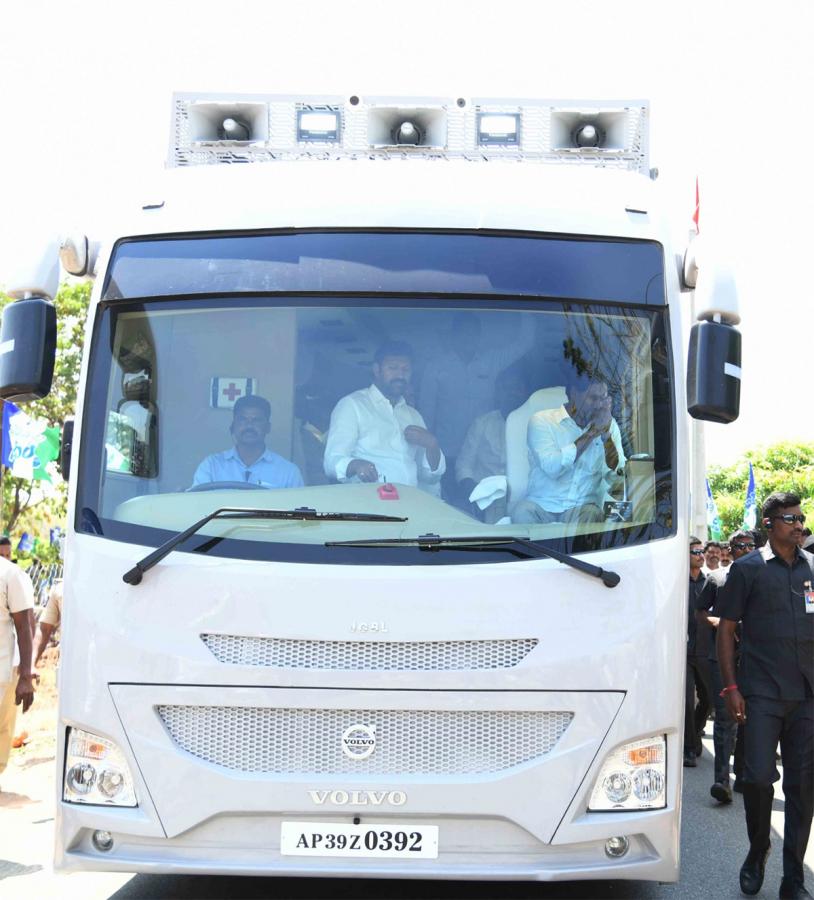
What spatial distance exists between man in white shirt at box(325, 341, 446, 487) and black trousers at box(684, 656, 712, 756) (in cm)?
647

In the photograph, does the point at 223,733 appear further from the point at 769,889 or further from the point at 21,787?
the point at 21,787

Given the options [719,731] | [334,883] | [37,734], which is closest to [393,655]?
[334,883]

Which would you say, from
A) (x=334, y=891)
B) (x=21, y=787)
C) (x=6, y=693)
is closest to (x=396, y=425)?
(x=334, y=891)

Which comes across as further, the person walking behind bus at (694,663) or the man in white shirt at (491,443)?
the person walking behind bus at (694,663)

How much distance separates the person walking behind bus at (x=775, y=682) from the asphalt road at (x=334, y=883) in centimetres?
33

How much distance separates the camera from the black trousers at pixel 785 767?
6809 mm

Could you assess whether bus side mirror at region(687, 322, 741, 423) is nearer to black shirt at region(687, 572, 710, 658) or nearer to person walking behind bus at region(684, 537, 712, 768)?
person walking behind bus at region(684, 537, 712, 768)

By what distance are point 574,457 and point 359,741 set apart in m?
1.41

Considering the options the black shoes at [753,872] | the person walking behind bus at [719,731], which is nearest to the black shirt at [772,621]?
the black shoes at [753,872]

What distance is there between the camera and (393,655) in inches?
206

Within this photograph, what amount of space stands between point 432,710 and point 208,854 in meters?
1.02

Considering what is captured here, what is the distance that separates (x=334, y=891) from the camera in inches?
250

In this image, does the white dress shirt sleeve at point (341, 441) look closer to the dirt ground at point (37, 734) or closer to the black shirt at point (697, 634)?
the dirt ground at point (37, 734)

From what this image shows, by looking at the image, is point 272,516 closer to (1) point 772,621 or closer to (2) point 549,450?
(2) point 549,450
